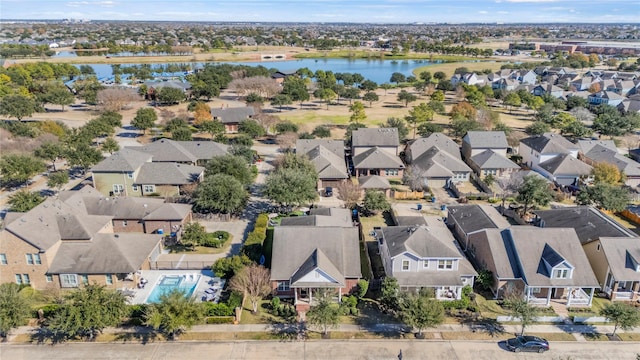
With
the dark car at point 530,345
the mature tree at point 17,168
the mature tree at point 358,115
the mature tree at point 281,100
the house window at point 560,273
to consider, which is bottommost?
the dark car at point 530,345

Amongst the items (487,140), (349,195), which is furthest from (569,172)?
(349,195)

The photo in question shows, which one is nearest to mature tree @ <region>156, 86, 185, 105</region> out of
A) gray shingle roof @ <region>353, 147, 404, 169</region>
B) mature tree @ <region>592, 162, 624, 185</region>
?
gray shingle roof @ <region>353, 147, 404, 169</region>

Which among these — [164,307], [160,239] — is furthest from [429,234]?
[160,239]

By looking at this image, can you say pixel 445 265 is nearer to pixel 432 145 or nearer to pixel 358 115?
pixel 432 145

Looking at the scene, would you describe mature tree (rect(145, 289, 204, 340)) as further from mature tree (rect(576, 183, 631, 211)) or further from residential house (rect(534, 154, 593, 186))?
residential house (rect(534, 154, 593, 186))

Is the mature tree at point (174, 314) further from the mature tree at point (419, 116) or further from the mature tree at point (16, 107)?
the mature tree at point (16, 107)

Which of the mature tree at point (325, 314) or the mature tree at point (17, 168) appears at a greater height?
the mature tree at point (17, 168)

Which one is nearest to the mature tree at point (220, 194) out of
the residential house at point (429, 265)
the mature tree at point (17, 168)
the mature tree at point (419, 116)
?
the residential house at point (429, 265)
